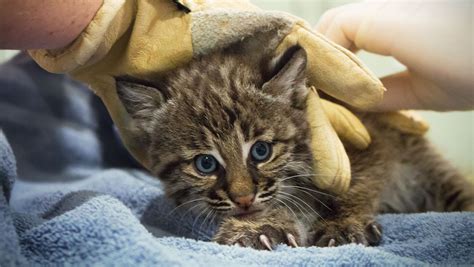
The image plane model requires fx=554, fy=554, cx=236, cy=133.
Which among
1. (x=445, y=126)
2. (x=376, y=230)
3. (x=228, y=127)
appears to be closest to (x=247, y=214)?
(x=228, y=127)

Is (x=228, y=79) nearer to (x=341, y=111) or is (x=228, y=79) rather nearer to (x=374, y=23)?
(x=341, y=111)

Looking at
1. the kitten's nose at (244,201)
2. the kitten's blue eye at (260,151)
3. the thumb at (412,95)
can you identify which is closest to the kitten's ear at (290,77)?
the kitten's blue eye at (260,151)

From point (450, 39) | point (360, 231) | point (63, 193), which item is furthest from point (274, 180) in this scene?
point (63, 193)

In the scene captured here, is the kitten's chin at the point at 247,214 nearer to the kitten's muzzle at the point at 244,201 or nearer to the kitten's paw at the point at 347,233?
the kitten's muzzle at the point at 244,201

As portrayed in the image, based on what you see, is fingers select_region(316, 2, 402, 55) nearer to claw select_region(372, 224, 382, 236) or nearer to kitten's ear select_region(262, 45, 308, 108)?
kitten's ear select_region(262, 45, 308, 108)

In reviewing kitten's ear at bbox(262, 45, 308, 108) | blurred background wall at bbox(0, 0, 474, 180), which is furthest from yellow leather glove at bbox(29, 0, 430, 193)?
blurred background wall at bbox(0, 0, 474, 180)

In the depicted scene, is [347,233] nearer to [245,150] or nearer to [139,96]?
[245,150]
